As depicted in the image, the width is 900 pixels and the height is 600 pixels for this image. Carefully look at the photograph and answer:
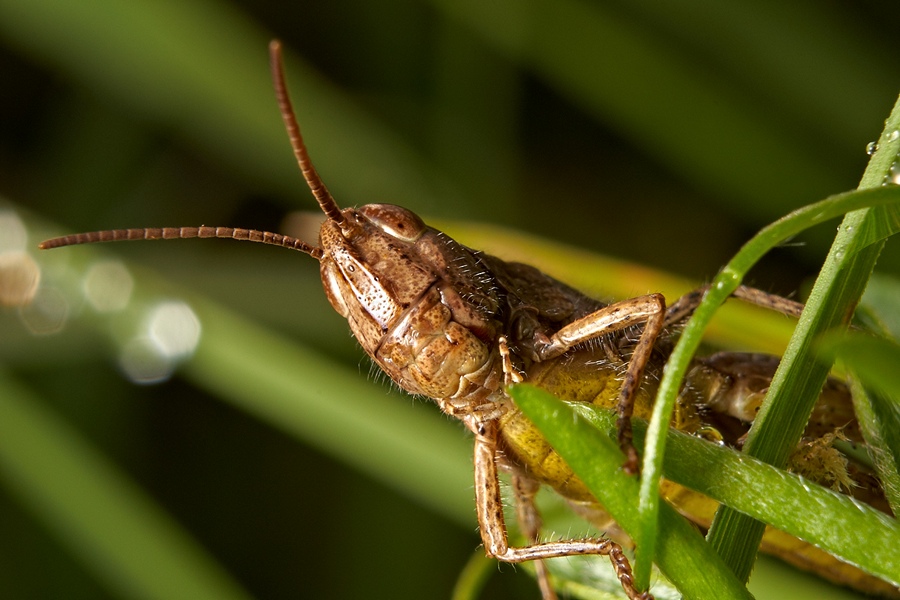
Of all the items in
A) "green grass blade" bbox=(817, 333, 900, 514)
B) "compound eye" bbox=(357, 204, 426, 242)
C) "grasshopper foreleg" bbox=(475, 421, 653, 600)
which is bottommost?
"grasshopper foreleg" bbox=(475, 421, 653, 600)

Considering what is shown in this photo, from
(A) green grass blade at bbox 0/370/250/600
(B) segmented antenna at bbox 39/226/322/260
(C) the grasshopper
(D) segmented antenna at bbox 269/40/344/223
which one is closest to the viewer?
(D) segmented antenna at bbox 269/40/344/223

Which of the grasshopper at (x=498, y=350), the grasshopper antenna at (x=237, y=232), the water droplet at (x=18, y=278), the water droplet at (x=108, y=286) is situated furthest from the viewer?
the water droplet at (x=18, y=278)

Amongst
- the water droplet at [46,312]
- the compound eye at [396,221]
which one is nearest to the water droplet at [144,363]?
the water droplet at [46,312]

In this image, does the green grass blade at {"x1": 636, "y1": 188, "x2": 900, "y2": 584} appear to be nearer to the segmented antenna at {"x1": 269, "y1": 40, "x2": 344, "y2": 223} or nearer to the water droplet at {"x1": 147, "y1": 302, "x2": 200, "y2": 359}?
the segmented antenna at {"x1": 269, "y1": 40, "x2": 344, "y2": 223}

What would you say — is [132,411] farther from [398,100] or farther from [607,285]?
[607,285]

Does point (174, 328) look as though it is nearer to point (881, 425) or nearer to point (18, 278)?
point (18, 278)

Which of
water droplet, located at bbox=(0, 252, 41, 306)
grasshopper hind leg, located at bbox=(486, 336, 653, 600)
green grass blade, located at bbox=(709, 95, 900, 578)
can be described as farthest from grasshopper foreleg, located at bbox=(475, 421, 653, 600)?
water droplet, located at bbox=(0, 252, 41, 306)

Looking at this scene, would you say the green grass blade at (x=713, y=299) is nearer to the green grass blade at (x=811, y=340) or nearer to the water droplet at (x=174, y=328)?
the green grass blade at (x=811, y=340)
